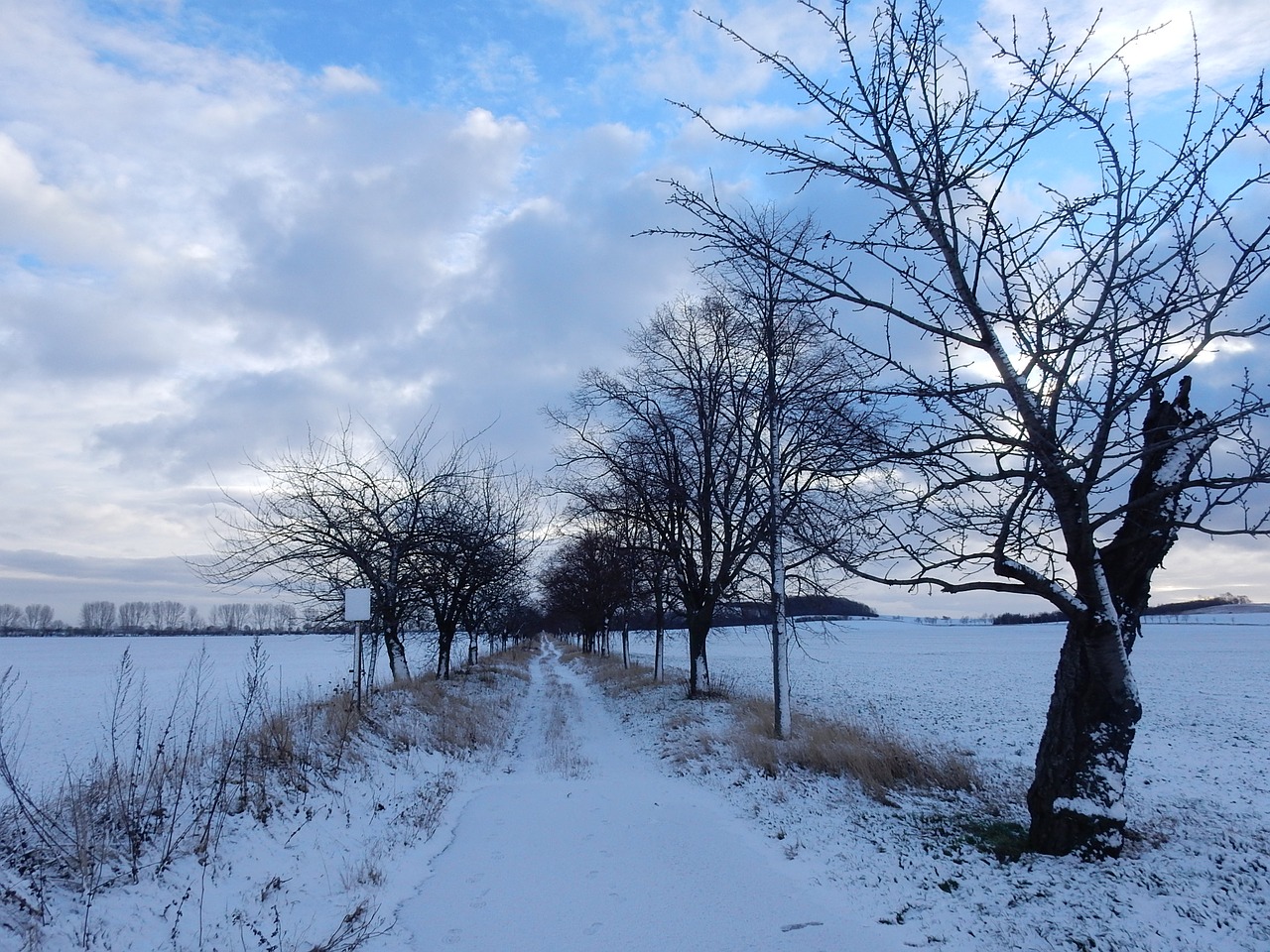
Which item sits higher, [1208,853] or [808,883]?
[1208,853]

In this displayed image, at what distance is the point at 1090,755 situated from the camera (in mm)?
5988

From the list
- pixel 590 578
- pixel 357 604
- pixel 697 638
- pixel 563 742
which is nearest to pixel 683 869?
pixel 357 604

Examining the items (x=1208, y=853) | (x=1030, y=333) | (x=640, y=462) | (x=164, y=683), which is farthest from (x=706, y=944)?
(x=164, y=683)

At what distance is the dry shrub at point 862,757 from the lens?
8.84 m

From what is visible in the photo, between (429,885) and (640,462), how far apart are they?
571 inches

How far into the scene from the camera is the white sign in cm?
1222

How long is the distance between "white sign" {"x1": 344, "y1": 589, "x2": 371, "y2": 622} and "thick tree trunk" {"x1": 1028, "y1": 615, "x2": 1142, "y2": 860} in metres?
9.78

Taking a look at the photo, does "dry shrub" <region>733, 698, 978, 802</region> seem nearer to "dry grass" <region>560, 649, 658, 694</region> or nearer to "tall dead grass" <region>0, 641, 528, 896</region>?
"tall dead grass" <region>0, 641, 528, 896</region>

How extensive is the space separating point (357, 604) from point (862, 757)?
26.2 feet

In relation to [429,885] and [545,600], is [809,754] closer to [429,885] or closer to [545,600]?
[429,885]

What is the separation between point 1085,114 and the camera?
5754mm

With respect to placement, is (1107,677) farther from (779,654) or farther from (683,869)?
(779,654)

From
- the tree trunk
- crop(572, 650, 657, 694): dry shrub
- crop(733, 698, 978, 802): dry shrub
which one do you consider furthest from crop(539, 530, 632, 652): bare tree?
crop(733, 698, 978, 802): dry shrub

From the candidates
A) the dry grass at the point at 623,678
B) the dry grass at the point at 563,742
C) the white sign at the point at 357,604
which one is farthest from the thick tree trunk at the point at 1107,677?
the dry grass at the point at 623,678
